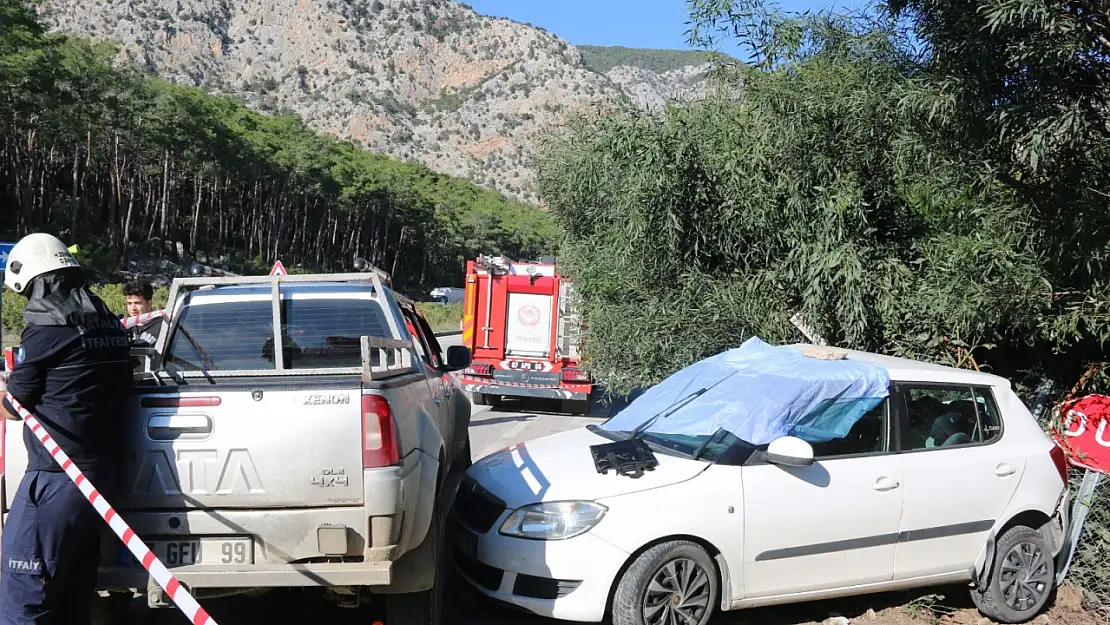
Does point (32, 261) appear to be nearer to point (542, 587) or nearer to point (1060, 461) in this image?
point (542, 587)

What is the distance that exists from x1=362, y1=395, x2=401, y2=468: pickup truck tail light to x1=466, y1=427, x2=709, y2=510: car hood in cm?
117

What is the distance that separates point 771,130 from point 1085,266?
3297 millimetres

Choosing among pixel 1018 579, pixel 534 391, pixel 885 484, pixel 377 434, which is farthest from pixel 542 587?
pixel 534 391

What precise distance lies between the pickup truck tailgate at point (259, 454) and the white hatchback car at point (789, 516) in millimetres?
1321

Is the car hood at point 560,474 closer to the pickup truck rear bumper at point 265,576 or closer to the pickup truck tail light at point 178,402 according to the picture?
the pickup truck rear bumper at point 265,576

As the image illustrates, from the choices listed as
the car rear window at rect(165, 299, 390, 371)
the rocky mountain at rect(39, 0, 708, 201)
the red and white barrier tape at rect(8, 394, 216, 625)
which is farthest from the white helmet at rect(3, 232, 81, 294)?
the rocky mountain at rect(39, 0, 708, 201)

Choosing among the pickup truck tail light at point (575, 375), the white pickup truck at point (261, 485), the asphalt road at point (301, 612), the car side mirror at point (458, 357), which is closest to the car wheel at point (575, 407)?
the pickup truck tail light at point (575, 375)

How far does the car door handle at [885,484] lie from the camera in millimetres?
4992

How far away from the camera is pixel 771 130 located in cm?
896

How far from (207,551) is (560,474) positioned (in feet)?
6.44

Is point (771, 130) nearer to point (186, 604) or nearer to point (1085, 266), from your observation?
point (1085, 266)

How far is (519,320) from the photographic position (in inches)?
649

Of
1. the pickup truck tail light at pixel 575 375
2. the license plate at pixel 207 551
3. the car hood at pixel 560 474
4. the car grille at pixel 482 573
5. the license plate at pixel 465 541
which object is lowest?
the pickup truck tail light at pixel 575 375

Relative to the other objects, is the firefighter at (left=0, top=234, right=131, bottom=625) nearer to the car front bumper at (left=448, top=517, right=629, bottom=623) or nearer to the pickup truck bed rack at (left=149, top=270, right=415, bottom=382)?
the pickup truck bed rack at (left=149, top=270, right=415, bottom=382)
